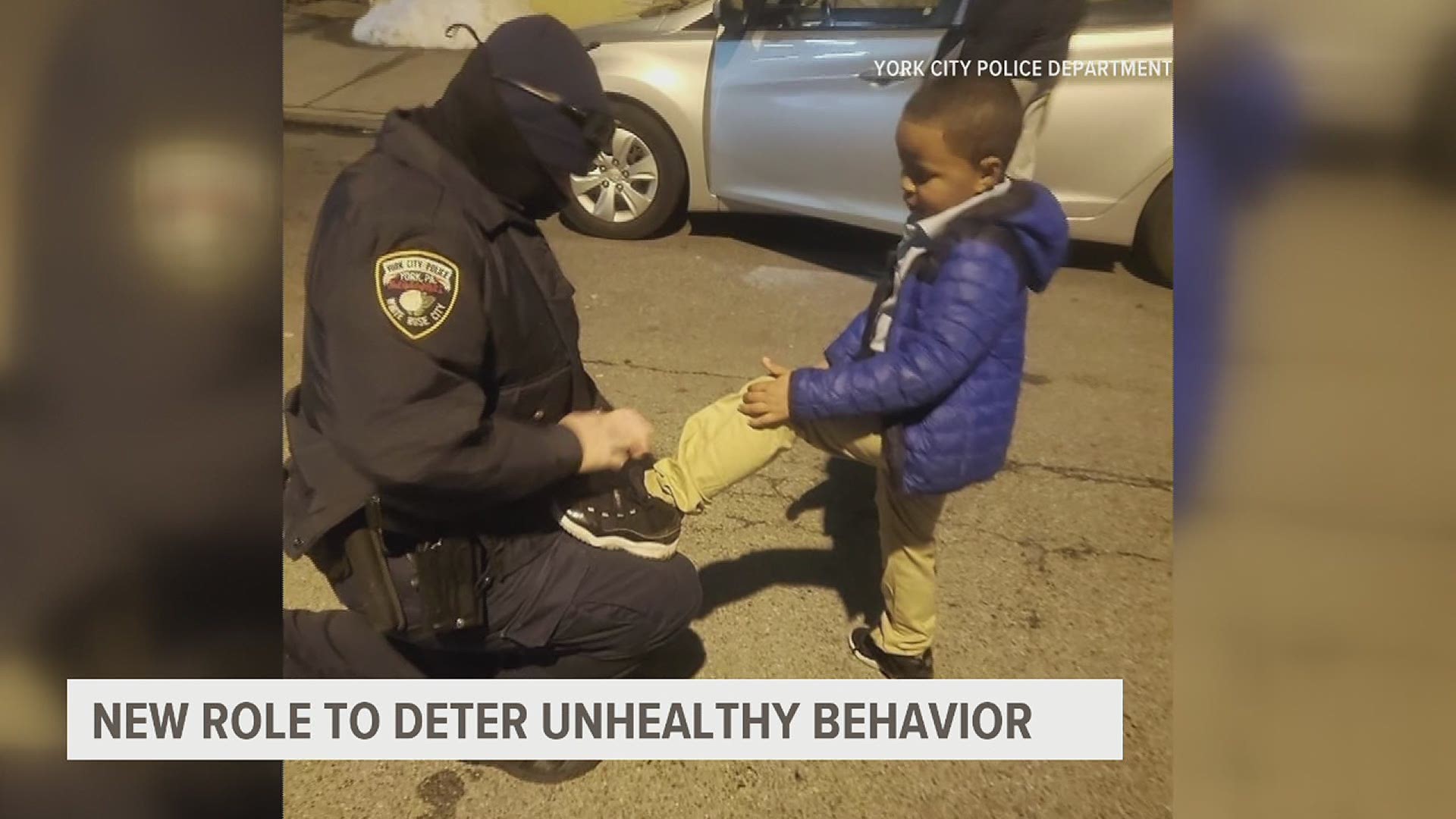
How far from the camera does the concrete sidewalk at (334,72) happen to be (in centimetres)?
164

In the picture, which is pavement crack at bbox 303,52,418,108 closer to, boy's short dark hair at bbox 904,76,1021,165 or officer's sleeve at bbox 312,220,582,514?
officer's sleeve at bbox 312,220,582,514

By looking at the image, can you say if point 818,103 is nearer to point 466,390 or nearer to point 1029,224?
point 1029,224

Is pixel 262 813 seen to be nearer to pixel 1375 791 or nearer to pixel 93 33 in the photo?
pixel 93 33

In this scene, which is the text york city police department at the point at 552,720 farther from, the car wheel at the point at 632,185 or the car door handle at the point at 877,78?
the car door handle at the point at 877,78

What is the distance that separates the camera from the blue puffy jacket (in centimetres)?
161

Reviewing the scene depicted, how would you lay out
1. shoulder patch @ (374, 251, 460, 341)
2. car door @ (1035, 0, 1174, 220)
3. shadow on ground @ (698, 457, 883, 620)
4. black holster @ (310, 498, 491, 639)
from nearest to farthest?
shoulder patch @ (374, 251, 460, 341) → black holster @ (310, 498, 491, 639) → car door @ (1035, 0, 1174, 220) → shadow on ground @ (698, 457, 883, 620)

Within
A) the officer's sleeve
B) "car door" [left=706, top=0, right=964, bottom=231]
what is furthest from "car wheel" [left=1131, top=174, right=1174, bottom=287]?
the officer's sleeve

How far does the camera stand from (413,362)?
1.35 m

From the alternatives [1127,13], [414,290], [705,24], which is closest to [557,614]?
[414,290]

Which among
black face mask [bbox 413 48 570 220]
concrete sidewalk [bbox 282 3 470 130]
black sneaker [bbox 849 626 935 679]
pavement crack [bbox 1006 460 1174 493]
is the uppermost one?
concrete sidewalk [bbox 282 3 470 130]

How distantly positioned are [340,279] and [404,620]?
54 centimetres

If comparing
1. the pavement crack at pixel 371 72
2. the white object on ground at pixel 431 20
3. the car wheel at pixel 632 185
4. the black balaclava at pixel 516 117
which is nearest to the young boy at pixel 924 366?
the car wheel at pixel 632 185

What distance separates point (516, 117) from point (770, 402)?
0.62 metres

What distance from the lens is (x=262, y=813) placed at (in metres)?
1.76
